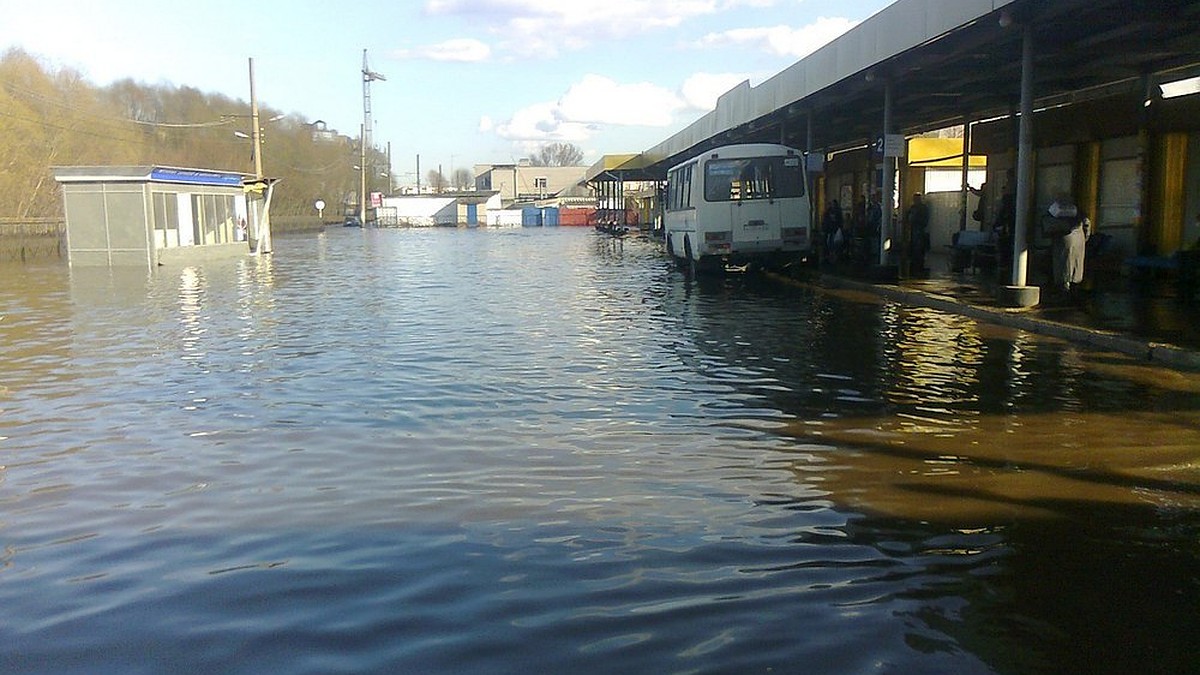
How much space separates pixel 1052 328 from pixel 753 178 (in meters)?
10.7

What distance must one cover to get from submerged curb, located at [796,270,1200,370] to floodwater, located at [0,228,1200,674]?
15.9 inches

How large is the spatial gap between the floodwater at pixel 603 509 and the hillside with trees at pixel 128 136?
42162mm

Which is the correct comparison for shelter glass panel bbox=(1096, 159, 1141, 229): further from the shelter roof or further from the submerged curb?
the submerged curb

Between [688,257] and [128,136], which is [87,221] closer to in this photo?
[688,257]

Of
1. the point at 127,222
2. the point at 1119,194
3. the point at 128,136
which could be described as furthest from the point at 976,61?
the point at 128,136

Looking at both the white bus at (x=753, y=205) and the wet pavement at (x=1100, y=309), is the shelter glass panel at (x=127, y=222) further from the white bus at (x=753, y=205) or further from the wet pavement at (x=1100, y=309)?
the wet pavement at (x=1100, y=309)

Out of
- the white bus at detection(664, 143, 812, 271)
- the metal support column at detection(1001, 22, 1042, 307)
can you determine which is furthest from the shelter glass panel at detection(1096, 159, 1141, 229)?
the white bus at detection(664, 143, 812, 271)

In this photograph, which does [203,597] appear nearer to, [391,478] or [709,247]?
[391,478]

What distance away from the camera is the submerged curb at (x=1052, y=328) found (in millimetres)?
10812

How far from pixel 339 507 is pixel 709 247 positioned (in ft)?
58.1

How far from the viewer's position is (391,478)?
22.9 ft

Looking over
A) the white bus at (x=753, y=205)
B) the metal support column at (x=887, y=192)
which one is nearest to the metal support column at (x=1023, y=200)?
the metal support column at (x=887, y=192)

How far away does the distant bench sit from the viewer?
21.6 m

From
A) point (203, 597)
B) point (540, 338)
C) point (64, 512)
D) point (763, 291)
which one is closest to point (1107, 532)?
point (203, 597)
